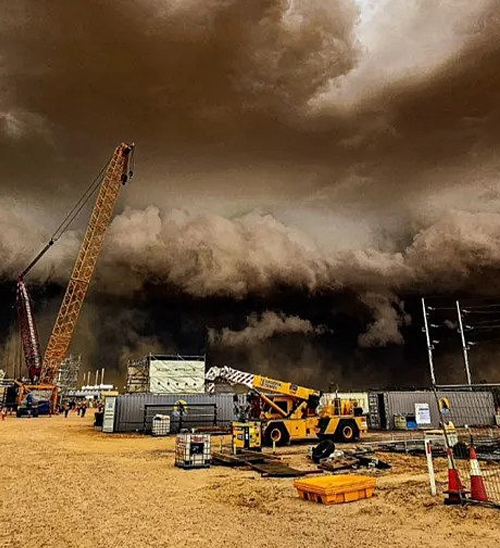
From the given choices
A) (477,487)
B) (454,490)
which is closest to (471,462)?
(477,487)

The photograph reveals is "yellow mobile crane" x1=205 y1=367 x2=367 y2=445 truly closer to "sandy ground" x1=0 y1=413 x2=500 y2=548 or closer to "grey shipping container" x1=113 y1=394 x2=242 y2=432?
"sandy ground" x1=0 y1=413 x2=500 y2=548

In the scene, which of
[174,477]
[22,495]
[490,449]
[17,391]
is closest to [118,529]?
[22,495]

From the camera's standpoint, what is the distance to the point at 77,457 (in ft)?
75.3

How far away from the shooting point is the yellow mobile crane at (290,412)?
27031 mm

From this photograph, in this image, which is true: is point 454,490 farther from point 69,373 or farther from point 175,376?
point 69,373

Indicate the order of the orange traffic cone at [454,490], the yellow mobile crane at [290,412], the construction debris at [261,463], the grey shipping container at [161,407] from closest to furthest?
1. the orange traffic cone at [454,490]
2. the construction debris at [261,463]
3. the yellow mobile crane at [290,412]
4. the grey shipping container at [161,407]

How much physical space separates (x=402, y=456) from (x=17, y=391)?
2969 inches

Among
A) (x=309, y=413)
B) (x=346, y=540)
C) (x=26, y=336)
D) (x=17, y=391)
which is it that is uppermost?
(x=26, y=336)

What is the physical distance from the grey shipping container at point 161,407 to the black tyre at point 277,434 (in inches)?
580

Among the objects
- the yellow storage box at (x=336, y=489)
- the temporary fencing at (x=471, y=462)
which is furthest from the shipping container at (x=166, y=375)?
the yellow storage box at (x=336, y=489)

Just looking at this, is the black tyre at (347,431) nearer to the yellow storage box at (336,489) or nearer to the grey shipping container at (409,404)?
the grey shipping container at (409,404)

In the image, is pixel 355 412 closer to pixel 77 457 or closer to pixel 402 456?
pixel 402 456

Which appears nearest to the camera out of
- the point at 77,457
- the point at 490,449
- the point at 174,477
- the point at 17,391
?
the point at 174,477

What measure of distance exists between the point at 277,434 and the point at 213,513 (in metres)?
15.9
